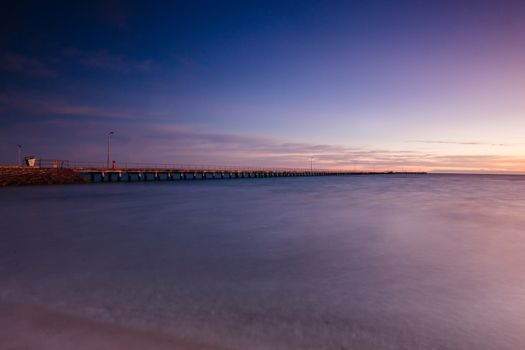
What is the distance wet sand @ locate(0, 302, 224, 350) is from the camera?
8.57 feet

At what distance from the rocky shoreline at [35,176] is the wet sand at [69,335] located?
26.9 metres

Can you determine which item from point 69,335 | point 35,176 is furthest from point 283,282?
point 35,176

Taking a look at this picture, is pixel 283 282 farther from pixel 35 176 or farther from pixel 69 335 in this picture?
pixel 35 176

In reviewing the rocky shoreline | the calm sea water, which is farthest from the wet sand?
the rocky shoreline

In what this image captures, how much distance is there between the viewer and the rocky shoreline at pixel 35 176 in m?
24.4

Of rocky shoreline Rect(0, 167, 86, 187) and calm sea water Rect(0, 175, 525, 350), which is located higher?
rocky shoreline Rect(0, 167, 86, 187)

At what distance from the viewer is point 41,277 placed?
4398 mm

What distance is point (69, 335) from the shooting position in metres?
2.78

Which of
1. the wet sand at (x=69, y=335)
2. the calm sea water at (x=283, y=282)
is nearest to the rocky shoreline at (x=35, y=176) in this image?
the calm sea water at (x=283, y=282)

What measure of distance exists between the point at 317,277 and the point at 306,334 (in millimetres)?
1819

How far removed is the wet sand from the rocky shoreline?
2694 cm

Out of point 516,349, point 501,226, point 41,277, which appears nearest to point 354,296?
point 516,349

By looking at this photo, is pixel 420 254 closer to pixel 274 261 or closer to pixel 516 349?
pixel 274 261

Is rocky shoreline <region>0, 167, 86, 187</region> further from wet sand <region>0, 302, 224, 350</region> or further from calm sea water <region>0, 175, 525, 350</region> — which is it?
wet sand <region>0, 302, 224, 350</region>
